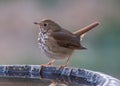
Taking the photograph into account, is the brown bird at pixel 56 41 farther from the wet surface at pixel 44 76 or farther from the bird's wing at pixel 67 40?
the wet surface at pixel 44 76

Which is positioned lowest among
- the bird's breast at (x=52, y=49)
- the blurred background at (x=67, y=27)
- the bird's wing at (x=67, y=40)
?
the blurred background at (x=67, y=27)

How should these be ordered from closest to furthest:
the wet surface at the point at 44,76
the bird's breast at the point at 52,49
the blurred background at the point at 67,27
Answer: the wet surface at the point at 44,76 < the bird's breast at the point at 52,49 < the blurred background at the point at 67,27

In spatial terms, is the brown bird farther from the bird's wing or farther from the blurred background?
the blurred background

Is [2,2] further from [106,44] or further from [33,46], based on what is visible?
[106,44]

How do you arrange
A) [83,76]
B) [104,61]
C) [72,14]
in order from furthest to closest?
1. [72,14]
2. [104,61]
3. [83,76]

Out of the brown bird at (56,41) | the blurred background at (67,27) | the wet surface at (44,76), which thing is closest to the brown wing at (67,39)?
the brown bird at (56,41)

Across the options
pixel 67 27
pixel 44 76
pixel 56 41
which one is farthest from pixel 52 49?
pixel 67 27

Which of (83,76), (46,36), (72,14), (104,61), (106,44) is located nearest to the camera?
(83,76)

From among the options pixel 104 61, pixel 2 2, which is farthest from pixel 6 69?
pixel 2 2
